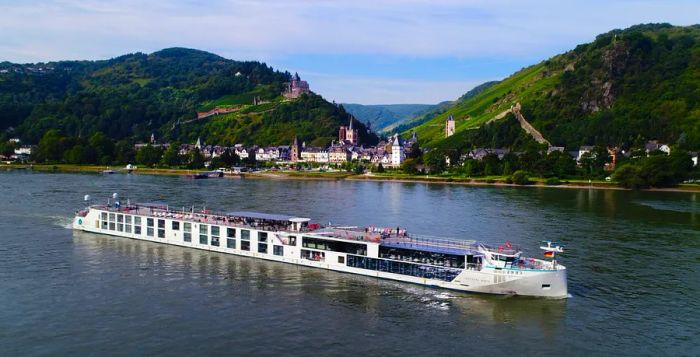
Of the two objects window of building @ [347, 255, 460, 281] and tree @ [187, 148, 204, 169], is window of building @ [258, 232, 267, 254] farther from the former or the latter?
tree @ [187, 148, 204, 169]

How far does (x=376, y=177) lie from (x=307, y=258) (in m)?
98.4

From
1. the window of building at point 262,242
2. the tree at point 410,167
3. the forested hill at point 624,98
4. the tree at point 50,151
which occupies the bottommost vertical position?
the window of building at point 262,242

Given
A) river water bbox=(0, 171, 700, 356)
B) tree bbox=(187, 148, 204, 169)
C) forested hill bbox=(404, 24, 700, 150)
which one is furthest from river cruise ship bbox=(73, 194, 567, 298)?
forested hill bbox=(404, 24, 700, 150)

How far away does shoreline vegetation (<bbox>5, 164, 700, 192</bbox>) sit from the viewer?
115 meters

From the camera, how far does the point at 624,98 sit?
6575 inches

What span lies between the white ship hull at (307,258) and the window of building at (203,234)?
80 millimetres

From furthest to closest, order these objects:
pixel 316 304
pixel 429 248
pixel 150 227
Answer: pixel 150 227 → pixel 429 248 → pixel 316 304

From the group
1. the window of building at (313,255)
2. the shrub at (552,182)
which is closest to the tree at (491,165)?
the shrub at (552,182)

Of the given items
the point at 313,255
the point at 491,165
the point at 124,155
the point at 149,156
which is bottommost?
the point at 313,255

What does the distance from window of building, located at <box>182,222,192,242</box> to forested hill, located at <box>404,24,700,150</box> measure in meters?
119

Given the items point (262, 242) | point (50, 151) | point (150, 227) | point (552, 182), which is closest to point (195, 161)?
point (50, 151)

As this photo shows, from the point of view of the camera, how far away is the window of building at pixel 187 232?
4888 centimetres

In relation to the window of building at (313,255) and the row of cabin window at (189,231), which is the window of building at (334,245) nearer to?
the window of building at (313,255)

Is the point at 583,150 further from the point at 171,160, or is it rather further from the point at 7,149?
the point at 7,149
